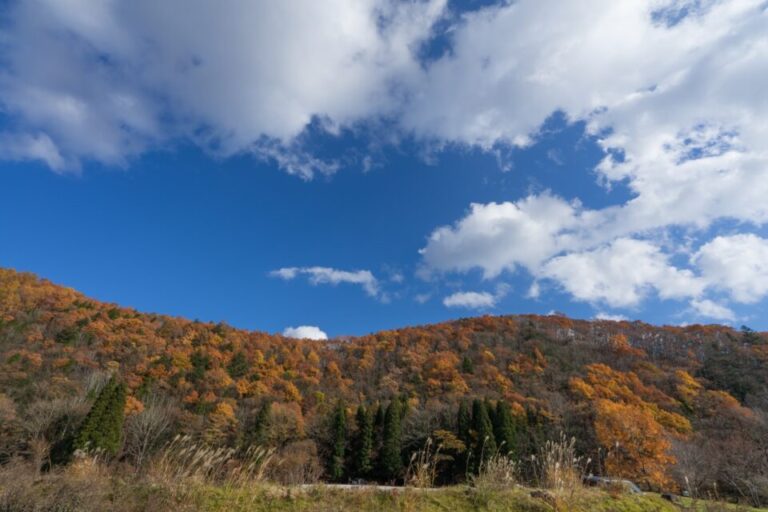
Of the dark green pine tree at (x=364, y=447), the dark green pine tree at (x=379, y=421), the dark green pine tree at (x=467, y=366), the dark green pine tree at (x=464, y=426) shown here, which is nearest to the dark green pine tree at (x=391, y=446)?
the dark green pine tree at (x=379, y=421)

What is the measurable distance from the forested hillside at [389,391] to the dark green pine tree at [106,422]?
5.5 inches

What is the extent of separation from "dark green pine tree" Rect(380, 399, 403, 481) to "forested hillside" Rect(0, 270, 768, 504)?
0.18 metres

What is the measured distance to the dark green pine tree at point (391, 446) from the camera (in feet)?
128

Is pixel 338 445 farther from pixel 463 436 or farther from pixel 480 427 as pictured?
pixel 480 427

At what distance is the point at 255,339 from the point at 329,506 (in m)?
83.0

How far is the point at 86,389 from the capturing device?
46500mm

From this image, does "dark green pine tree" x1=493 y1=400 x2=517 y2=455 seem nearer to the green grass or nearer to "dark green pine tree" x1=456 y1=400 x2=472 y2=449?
"dark green pine tree" x1=456 y1=400 x2=472 y2=449

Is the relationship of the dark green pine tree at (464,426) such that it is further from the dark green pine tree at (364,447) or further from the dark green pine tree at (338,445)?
the dark green pine tree at (338,445)

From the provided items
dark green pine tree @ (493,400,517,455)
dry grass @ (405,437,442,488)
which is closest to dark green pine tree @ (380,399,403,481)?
dark green pine tree @ (493,400,517,455)

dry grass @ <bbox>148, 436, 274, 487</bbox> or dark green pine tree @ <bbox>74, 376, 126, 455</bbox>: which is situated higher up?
dry grass @ <bbox>148, 436, 274, 487</bbox>

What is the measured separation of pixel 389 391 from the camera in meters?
64.4

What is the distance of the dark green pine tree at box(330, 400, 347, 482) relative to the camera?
39.1 metres

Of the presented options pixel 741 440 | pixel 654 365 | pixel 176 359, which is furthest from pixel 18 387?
pixel 654 365

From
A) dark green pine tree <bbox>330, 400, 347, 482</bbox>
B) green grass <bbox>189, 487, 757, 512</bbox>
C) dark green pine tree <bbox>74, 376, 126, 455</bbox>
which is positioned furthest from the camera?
dark green pine tree <bbox>330, 400, 347, 482</bbox>
